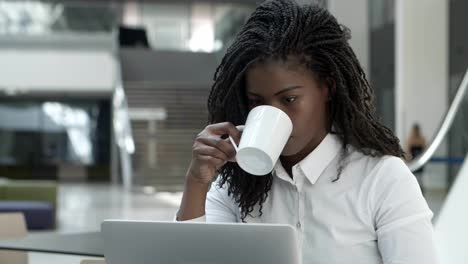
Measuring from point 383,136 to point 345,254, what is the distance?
275 millimetres

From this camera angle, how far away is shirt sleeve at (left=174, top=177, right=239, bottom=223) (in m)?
1.56

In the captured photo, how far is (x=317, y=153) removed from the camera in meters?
1.43

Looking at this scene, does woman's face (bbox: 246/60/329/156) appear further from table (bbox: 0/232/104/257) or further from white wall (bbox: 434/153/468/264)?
white wall (bbox: 434/153/468/264)

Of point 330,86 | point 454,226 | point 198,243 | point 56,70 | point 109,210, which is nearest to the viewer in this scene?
point 198,243

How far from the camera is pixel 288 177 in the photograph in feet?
4.72

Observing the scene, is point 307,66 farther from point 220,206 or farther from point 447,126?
point 447,126

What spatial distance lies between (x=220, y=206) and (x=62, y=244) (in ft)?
3.34

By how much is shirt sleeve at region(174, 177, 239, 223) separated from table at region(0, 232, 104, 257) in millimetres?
607

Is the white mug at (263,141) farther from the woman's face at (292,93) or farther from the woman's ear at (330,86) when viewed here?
the woman's ear at (330,86)

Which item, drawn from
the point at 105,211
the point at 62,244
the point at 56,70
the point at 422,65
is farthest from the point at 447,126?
the point at 56,70

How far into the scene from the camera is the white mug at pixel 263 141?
1.13m

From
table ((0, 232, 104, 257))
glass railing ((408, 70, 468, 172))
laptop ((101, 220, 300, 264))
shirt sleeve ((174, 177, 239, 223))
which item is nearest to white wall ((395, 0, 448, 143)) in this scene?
glass railing ((408, 70, 468, 172))

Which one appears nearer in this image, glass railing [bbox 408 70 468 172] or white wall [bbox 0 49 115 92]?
glass railing [bbox 408 70 468 172]

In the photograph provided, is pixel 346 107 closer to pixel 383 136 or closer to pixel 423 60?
pixel 383 136
